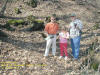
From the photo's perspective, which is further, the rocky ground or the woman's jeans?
the woman's jeans

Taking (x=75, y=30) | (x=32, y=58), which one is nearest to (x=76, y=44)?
(x=75, y=30)

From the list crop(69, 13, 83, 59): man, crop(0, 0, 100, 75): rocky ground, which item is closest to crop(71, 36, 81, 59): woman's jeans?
crop(69, 13, 83, 59): man

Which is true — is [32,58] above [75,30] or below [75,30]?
below

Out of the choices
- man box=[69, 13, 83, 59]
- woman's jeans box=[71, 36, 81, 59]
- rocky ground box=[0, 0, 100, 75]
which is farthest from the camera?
woman's jeans box=[71, 36, 81, 59]

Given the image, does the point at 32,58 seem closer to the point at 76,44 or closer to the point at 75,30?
the point at 76,44

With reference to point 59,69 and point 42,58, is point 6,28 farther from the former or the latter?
point 59,69

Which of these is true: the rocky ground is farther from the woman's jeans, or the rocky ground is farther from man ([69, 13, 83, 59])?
man ([69, 13, 83, 59])

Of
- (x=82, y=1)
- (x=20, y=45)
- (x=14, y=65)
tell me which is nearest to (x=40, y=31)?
(x=20, y=45)

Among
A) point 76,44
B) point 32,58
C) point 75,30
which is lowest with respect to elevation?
point 32,58

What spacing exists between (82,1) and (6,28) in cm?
1205

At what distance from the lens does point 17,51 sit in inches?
261

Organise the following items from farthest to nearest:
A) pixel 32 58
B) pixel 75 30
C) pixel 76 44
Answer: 1. pixel 32 58
2. pixel 76 44
3. pixel 75 30

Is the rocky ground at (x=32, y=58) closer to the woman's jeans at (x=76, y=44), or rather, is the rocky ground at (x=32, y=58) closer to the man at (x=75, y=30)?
the woman's jeans at (x=76, y=44)

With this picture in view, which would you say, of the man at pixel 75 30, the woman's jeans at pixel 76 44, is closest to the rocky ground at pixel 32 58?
the woman's jeans at pixel 76 44
